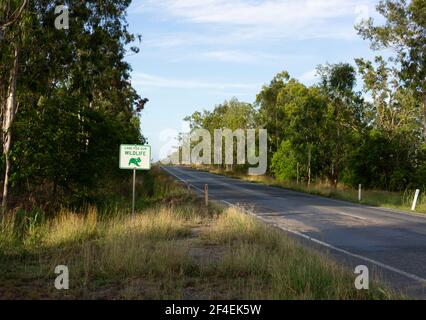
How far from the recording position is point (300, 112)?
129 ft

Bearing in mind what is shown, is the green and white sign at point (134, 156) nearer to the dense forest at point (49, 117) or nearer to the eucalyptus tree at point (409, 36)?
the dense forest at point (49, 117)

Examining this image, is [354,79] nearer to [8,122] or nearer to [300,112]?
[300,112]

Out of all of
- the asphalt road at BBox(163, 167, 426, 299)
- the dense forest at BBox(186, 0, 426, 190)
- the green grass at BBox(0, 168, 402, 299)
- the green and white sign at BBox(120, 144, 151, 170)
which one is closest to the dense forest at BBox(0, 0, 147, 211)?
the green and white sign at BBox(120, 144, 151, 170)

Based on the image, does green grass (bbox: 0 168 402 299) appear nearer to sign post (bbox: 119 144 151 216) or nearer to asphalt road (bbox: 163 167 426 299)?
asphalt road (bbox: 163 167 426 299)

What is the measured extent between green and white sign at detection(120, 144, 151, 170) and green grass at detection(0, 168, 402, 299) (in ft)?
7.92

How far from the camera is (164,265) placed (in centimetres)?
773

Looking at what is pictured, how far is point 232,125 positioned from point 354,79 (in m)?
36.6

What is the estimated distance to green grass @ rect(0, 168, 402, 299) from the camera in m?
6.45

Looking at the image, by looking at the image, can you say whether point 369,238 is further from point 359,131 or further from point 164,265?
point 359,131

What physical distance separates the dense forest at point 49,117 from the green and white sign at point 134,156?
11.3ft

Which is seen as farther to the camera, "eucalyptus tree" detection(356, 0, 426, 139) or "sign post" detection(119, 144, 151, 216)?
"eucalyptus tree" detection(356, 0, 426, 139)

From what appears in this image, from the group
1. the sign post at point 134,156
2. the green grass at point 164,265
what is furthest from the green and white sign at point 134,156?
the green grass at point 164,265

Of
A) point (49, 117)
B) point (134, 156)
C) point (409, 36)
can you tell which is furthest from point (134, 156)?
point (409, 36)

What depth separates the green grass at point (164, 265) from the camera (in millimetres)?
6445
